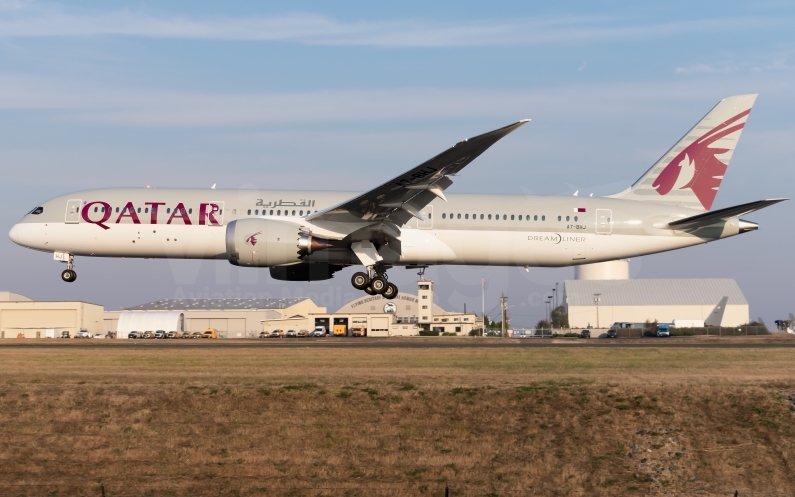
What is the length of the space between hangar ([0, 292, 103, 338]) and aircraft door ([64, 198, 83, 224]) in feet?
122

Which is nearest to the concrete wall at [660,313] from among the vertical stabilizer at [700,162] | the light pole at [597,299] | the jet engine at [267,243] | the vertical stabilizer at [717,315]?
the vertical stabilizer at [717,315]

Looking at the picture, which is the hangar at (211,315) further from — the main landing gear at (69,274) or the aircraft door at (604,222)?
the aircraft door at (604,222)

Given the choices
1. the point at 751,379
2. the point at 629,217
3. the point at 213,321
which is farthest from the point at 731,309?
the point at 751,379

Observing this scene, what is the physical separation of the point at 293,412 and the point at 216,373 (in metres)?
5.86

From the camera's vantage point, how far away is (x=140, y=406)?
82.1 ft

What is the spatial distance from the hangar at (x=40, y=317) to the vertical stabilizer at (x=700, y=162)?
54.3 m

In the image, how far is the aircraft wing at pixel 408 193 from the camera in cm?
3092

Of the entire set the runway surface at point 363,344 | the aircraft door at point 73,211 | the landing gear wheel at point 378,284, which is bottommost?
the runway surface at point 363,344

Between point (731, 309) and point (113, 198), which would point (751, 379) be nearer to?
point (113, 198)

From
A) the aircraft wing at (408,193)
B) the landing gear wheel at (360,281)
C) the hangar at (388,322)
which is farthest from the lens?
the hangar at (388,322)

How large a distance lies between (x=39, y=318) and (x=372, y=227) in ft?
162

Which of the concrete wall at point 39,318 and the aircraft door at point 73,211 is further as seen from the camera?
the concrete wall at point 39,318

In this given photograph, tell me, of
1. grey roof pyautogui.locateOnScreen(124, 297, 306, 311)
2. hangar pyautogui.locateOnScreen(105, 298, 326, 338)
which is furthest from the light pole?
grey roof pyautogui.locateOnScreen(124, 297, 306, 311)

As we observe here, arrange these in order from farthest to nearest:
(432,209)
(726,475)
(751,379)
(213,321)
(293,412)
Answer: (213,321) → (432,209) → (751,379) → (293,412) → (726,475)
